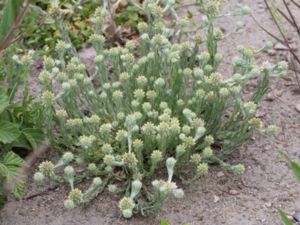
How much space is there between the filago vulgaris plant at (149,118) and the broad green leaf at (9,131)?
0.16 m

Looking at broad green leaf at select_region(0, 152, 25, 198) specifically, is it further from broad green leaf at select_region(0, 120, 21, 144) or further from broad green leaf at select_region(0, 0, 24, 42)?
broad green leaf at select_region(0, 0, 24, 42)

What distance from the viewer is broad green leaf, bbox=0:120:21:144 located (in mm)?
2541

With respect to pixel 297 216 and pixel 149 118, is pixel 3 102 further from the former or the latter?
pixel 297 216

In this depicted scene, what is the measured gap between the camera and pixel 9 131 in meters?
2.56

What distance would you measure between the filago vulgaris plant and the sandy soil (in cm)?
7

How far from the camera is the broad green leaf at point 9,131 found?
2.54 metres

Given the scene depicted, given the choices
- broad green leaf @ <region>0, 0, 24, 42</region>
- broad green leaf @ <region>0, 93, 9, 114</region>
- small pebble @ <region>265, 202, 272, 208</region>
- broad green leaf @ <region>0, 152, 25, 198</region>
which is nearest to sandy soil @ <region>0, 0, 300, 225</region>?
small pebble @ <region>265, 202, 272, 208</region>

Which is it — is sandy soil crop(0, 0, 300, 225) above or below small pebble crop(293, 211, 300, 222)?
above

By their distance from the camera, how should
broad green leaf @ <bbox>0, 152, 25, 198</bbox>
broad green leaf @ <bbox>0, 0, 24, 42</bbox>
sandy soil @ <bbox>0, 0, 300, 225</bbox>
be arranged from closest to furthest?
broad green leaf @ <bbox>0, 0, 24, 42</bbox> → broad green leaf @ <bbox>0, 152, 25, 198</bbox> → sandy soil @ <bbox>0, 0, 300, 225</bbox>

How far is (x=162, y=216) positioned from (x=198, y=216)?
160 millimetres

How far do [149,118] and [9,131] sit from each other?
2.05ft

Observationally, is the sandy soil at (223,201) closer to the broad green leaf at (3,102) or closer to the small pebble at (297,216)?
the small pebble at (297,216)

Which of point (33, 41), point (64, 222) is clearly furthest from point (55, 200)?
point (33, 41)

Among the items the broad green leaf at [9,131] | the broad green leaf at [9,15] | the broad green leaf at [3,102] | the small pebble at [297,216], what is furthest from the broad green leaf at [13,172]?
the small pebble at [297,216]
